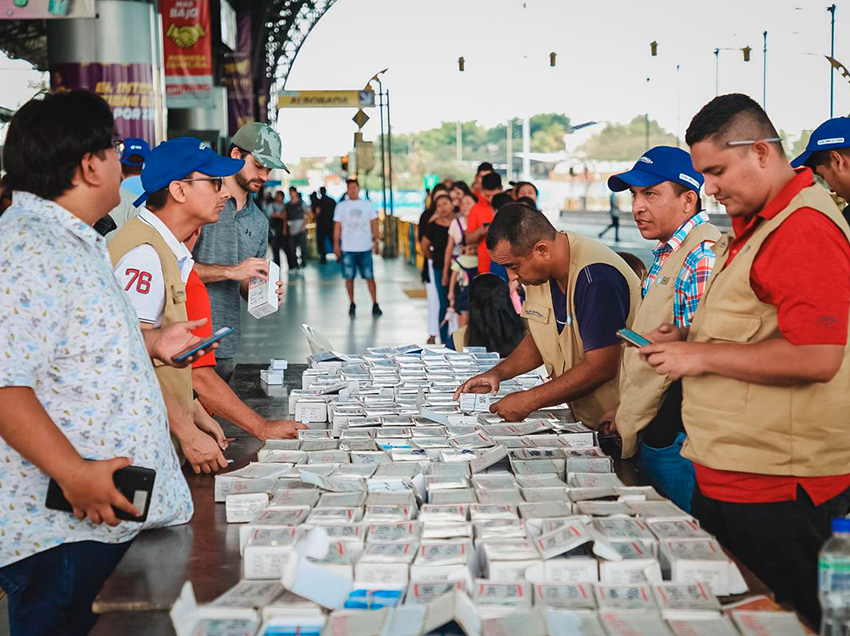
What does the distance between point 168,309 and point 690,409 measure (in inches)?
67.8

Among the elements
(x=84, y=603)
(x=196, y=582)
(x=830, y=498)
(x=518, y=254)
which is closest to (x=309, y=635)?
(x=196, y=582)

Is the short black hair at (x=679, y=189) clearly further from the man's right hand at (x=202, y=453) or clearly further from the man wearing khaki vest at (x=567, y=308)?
the man's right hand at (x=202, y=453)

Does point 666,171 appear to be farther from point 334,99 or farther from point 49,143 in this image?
point 334,99

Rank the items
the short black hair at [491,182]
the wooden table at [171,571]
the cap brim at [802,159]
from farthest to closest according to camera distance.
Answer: the short black hair at [491,182], the cap brim at [802,159], the wooden table at [171,571]

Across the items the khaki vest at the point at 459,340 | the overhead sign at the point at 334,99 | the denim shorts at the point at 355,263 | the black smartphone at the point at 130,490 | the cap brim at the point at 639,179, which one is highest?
the overhead sign at the point at 334,99

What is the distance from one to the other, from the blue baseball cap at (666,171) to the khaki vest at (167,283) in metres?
1.85

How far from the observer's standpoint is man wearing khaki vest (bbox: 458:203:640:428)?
3996 millimetres

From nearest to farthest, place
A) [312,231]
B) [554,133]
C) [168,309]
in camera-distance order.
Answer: [168,309], [312,231], [554,133]

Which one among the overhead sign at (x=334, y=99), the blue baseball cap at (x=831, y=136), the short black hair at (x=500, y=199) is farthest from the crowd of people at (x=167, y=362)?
the overhead sign at (x=334, y=99)

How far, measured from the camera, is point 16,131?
2559mm

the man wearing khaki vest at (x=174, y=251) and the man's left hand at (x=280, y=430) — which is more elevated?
the man wearing khaki vest at (x=174, y=251)

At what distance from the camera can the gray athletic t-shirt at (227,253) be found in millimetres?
5488

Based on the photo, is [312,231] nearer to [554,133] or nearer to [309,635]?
[309,635]

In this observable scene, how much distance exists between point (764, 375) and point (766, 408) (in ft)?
0.46
